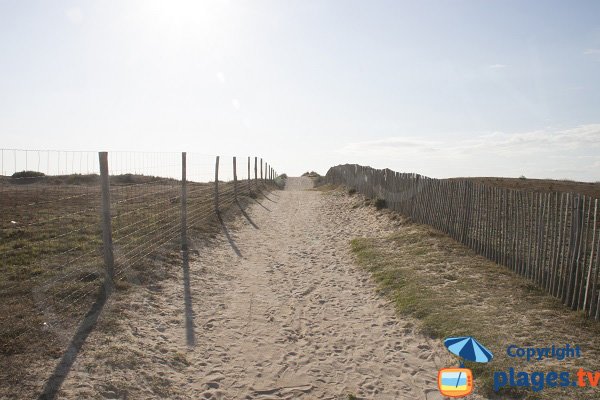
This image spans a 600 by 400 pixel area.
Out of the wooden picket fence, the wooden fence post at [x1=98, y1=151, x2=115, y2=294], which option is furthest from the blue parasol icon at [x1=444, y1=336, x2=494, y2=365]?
the wooden fence post at [x1=98, y1=151, x2=115, y2=294]

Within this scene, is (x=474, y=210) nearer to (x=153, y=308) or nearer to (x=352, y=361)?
(x=352, y=361)

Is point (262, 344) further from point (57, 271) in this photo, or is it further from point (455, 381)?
point (57, 271)

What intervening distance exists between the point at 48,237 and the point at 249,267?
4441mm

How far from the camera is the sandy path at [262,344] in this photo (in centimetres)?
422

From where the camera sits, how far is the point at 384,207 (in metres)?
16.0

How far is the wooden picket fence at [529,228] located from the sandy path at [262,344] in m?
2.42

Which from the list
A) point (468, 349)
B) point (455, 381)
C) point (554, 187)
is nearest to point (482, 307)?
point (468, 349)

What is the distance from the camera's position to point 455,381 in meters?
4.41

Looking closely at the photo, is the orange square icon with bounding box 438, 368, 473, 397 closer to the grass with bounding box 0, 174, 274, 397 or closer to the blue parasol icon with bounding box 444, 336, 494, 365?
the blue parasol icon with bounding box 444, 336, 494, 365

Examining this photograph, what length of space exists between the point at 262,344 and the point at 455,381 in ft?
7.49

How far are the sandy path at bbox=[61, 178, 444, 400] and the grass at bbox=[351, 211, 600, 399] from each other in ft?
1.33

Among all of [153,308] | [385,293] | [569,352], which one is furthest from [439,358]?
[153,308]

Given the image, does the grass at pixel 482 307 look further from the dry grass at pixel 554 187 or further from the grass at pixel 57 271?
the dry grass at pixel 554 187

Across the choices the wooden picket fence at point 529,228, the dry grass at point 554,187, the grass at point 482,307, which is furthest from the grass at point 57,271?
the dry grass at point 554,187
